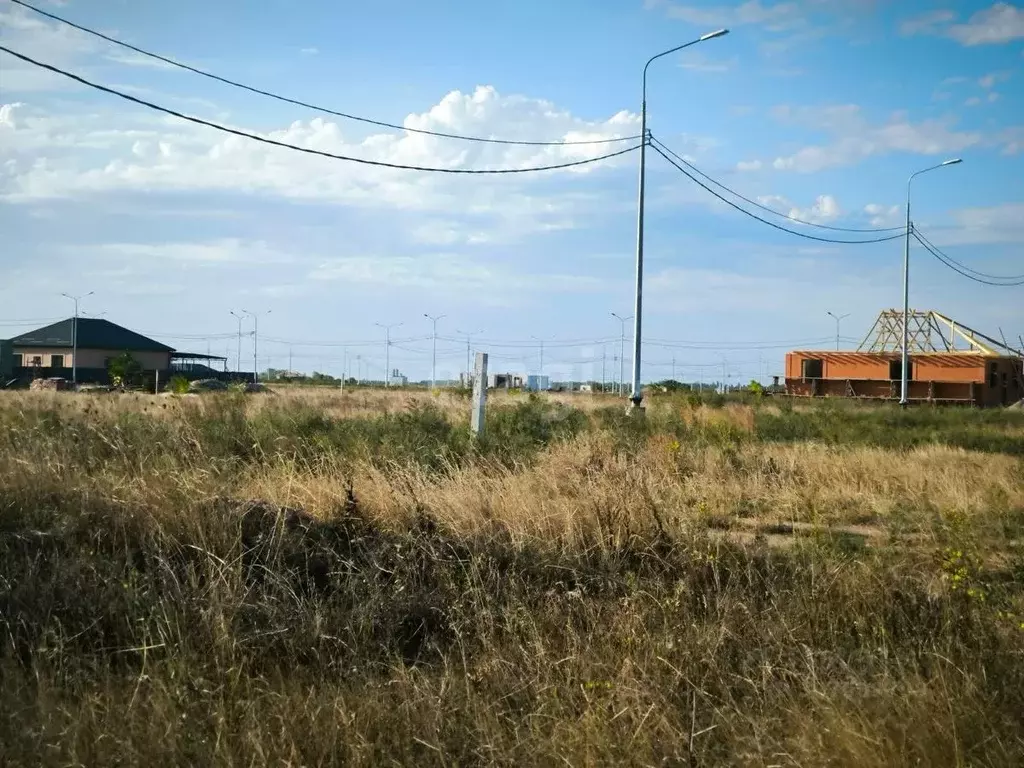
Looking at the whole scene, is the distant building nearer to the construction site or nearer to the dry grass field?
the construction site

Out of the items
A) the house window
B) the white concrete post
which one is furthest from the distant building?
the white concrete post

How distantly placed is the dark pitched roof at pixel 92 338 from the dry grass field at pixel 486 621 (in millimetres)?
82296

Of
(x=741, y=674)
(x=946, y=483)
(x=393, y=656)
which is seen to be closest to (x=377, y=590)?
(x=393, y=656)

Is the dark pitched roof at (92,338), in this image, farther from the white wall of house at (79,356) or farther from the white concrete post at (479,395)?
the white concrete post at (479,395)

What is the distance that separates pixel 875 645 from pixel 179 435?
34.6 ft

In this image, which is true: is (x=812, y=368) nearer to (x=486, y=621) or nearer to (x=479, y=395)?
(x=479, y=395)

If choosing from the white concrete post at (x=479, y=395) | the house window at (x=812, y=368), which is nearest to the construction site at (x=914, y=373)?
the house window at (x=812, y=368)

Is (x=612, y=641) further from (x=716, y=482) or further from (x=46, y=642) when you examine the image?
(x=716, y=482)

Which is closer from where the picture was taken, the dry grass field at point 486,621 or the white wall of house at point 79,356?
the dry grass field at point 486,621

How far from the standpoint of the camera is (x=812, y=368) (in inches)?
2169

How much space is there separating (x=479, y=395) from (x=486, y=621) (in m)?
9.76

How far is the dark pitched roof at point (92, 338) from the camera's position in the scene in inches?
3433

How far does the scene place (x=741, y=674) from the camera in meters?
5.87

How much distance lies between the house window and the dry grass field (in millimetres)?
44704
